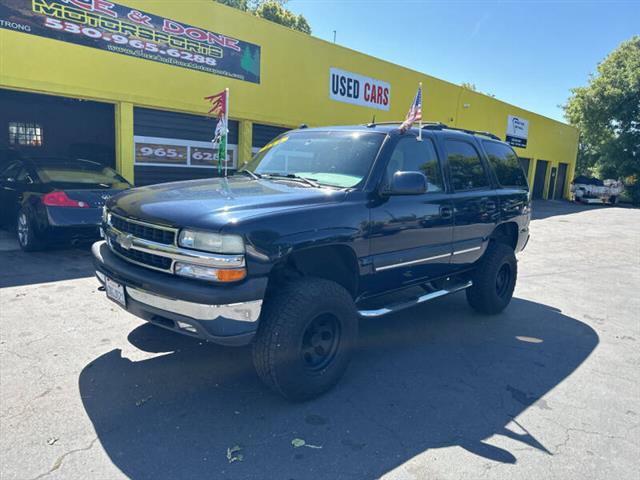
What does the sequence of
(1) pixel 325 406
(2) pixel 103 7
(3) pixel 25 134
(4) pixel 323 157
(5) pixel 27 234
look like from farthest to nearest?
1. (3) pixel 25 134
2. (2) pixel 103 7
3. (5) pixel 27 234
4. (4) pixel 323 157
5. (1) pixel 325 406

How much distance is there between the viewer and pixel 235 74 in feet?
38.2

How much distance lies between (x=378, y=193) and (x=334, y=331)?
1130 millimetres

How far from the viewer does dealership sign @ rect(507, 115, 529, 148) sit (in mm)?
25797

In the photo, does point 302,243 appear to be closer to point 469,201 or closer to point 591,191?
point 469,201

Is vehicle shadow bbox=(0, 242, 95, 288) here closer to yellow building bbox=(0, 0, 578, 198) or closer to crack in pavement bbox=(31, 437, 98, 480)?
yellow building bbox=(0, 0, 578, 198)

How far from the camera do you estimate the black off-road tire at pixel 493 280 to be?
5.20m

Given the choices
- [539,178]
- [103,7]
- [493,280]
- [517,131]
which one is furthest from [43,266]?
[539,178]

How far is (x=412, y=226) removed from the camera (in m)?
4.00

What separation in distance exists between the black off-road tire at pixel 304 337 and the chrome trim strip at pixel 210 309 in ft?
0.64

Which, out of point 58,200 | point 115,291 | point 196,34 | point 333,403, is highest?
point 196,34

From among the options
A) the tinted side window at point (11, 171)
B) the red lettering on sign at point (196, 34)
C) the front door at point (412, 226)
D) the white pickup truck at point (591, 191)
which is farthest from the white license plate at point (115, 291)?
the white pickup truck at point (591, 191)

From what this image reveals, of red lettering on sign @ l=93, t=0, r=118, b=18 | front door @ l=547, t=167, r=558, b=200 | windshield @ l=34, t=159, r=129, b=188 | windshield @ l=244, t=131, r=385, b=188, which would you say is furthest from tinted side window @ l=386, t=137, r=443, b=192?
front door @ l=547, t=167, r=558, b=200

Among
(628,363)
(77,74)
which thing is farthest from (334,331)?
(77,74)

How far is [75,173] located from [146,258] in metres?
5.07
